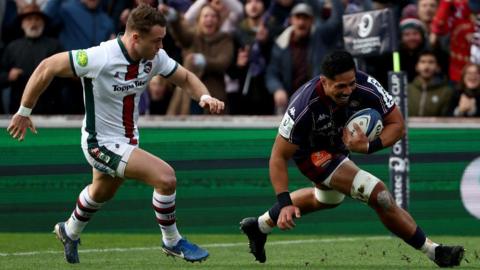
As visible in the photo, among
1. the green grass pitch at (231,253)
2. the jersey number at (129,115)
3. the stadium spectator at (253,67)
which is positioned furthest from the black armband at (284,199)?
the stadium spectator at (253,67)

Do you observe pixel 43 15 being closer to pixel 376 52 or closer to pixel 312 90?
pixel 376 52

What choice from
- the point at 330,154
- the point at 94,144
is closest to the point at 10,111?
the point at 94,144

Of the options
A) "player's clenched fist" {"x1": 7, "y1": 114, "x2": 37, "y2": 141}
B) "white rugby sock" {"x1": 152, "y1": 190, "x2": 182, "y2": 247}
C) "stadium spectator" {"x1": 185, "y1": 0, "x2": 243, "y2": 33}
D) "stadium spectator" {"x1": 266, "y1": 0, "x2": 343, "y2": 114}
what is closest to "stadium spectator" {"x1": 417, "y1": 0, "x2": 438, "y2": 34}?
"stadium spectator" {"x1": 266, "y1": 0, "x2": 343, "y2": 114}

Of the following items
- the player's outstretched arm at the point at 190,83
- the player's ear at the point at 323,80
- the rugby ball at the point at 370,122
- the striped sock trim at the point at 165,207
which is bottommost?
the striped sock trim at the point at 165,207

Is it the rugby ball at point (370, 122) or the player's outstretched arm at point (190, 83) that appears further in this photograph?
the player's outstretched arm at point (190, 83)

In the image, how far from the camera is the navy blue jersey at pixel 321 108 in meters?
10.1

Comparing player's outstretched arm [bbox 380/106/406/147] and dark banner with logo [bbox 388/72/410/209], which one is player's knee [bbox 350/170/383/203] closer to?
player's outstretched arm [bbox 380/106/406/147]

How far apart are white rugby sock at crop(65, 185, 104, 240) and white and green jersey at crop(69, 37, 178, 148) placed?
498 millimetres

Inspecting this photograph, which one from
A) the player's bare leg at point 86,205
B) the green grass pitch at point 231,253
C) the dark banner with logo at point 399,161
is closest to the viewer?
the green grass pitch at point 231,253

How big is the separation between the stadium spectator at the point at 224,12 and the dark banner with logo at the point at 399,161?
9.47ft

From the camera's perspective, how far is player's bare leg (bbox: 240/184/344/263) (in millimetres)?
10898

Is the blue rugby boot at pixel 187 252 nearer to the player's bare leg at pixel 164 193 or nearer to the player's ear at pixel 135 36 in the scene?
the player's bare leg at pixel 164 193

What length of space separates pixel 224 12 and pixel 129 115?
20.1ft

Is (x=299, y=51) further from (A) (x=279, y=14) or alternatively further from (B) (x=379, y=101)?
(B) (x=379, y=101)
